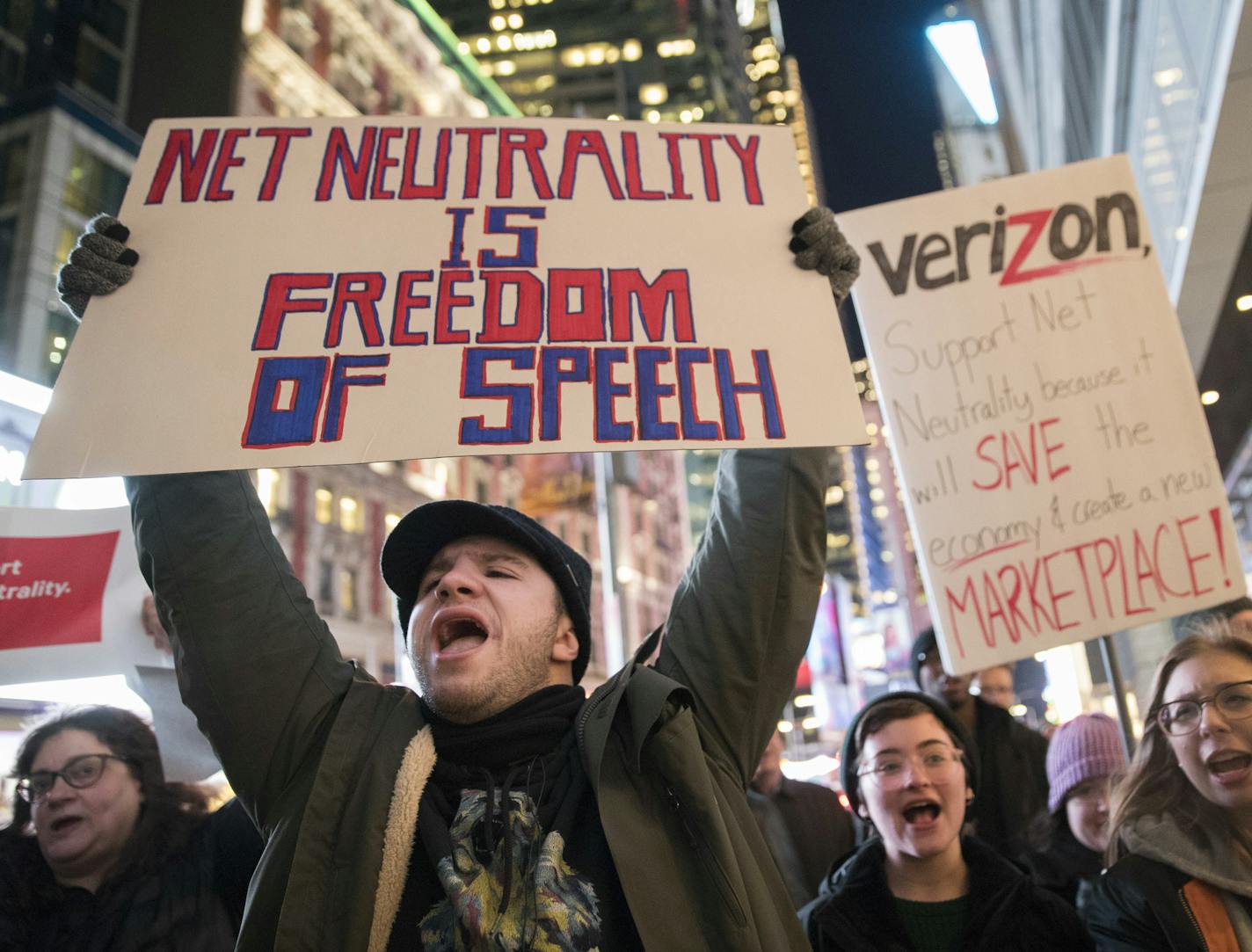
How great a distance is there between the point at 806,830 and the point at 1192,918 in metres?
2.30

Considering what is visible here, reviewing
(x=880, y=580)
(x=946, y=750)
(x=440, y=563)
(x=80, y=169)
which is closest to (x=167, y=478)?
(x=440, y=563)

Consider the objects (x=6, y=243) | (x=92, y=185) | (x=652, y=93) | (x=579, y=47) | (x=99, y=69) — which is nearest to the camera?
(x=6, y=243)

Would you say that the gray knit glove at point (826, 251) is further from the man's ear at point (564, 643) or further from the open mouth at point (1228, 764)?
the open mouth at point (1228, 764)

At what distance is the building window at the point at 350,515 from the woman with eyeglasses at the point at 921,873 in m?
26.9

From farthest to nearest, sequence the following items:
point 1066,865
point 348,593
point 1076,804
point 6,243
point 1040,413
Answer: point 348,593
point 6,243
point 1076,804
point 1066,865
point 1040,413

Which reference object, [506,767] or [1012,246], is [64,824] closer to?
[506,767]

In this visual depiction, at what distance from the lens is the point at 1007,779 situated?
375cm

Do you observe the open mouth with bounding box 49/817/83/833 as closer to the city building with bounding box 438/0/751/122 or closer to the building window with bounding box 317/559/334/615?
the building window with bounding box 317/559/334/615

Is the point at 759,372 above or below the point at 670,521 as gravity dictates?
below

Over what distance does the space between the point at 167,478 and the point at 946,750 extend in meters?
2.02

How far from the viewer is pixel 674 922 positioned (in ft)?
5.47

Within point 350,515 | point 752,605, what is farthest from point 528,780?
point 350,515

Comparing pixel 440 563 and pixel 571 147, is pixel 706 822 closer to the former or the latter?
pixel 440 563

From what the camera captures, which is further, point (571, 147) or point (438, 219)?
point (571, 147)
